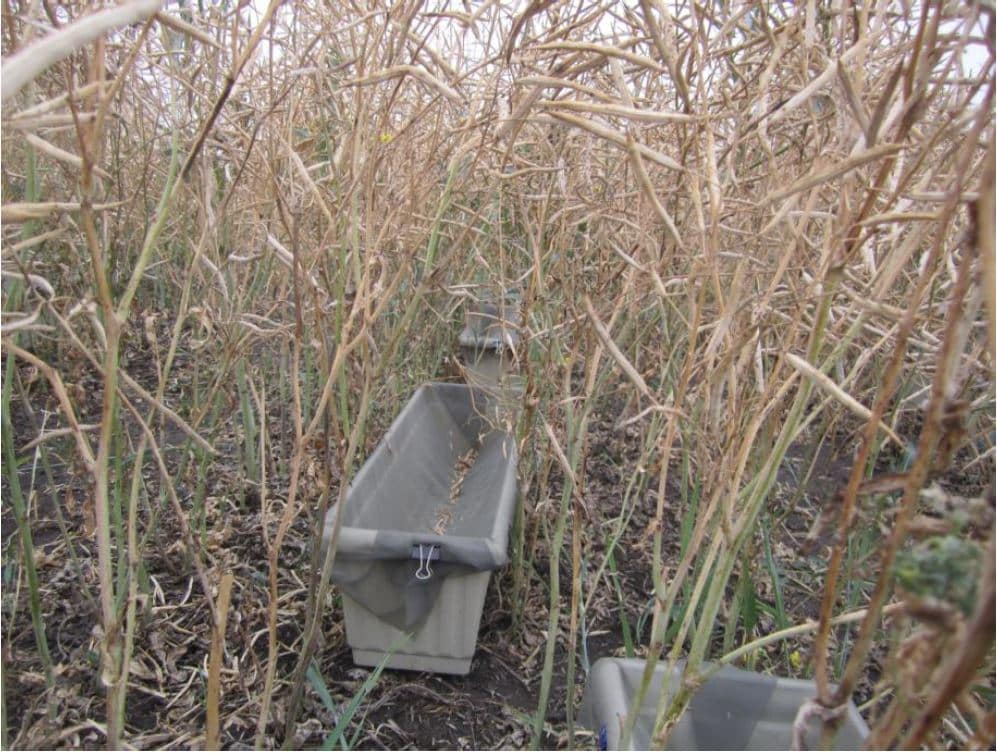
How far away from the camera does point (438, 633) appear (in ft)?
5.78

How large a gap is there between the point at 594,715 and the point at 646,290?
29.5 inches

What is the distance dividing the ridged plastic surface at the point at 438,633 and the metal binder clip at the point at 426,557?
0.08 meters

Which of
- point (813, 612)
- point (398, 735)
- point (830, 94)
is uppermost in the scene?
point (830, 94)

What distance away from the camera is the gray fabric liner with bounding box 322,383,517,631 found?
64.8 inches

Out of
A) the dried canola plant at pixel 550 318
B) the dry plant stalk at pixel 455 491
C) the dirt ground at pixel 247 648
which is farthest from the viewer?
the dry plant stalk at pixel 455 491

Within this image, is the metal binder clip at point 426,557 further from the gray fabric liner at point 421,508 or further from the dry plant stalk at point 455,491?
the dry plant stalk at point 455,491

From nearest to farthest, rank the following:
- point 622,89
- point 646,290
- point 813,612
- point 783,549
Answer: point 622,89 < point 646,290 < point 813,612 < point 783,549

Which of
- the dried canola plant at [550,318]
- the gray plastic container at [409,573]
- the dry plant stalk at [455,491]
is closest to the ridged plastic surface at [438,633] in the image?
the gray plastic container at [409,573]

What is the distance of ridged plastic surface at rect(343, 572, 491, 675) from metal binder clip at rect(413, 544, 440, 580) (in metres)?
0.08

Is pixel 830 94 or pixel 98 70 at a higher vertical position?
pixel 830 94

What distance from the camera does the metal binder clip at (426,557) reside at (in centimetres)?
163

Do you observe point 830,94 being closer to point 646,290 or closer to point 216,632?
point 646,290

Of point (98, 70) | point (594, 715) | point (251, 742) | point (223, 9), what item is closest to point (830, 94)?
point (98, 70)

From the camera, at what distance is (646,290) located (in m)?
1.47
